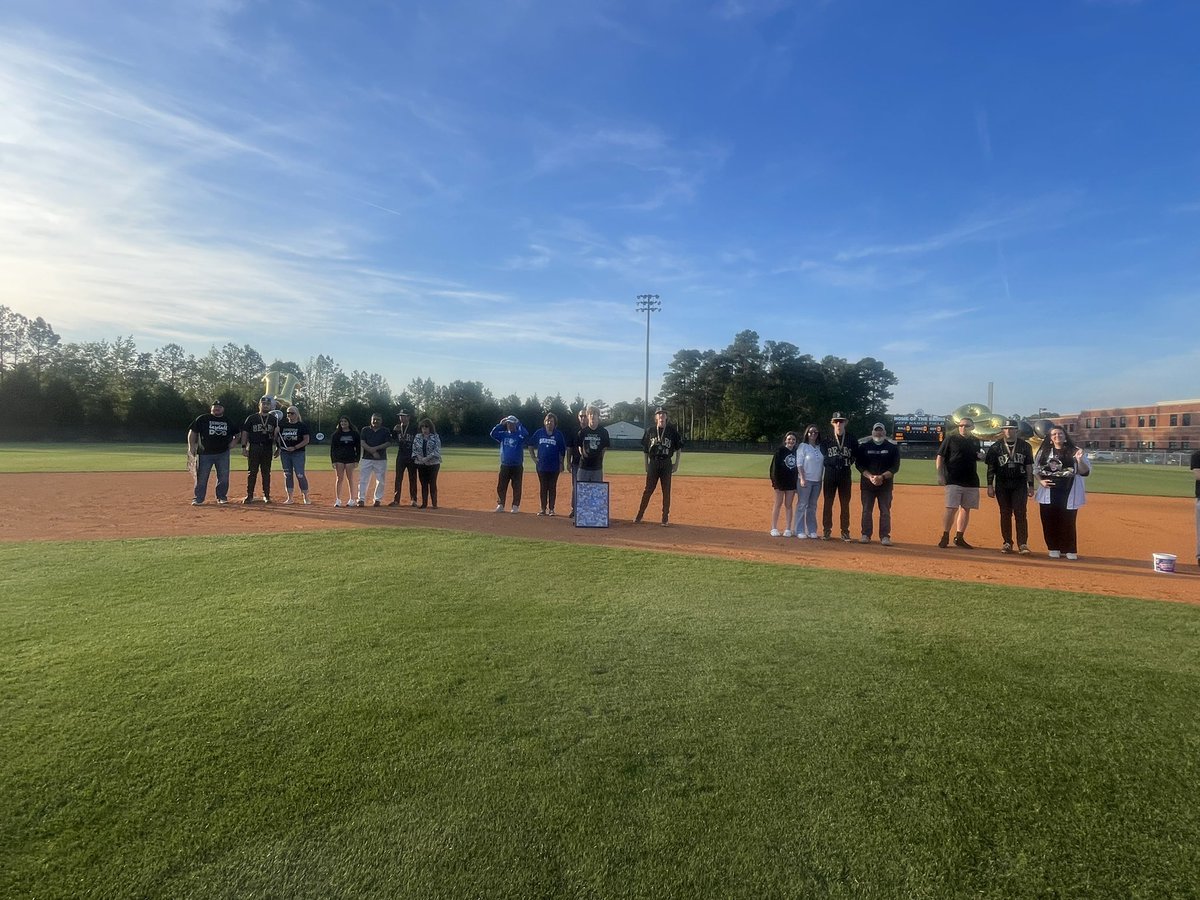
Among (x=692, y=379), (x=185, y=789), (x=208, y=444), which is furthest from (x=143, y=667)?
(x=692, y=379)

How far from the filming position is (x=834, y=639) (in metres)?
4.78

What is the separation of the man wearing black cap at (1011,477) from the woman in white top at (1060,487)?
174 mm

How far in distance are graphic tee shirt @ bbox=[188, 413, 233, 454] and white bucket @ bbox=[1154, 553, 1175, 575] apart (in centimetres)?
1501

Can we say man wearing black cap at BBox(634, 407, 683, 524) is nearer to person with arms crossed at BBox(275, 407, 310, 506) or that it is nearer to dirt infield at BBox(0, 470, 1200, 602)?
dirt infield at BBox(0, 470, 1200, 602)

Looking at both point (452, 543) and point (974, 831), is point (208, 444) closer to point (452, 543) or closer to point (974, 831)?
point (452, 543)

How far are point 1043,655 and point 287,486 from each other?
12.6 m

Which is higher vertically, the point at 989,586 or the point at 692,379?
the point at 692,379

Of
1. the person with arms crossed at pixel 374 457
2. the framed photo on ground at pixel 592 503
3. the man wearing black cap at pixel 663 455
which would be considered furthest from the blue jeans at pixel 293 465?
the man wearing black cap at pixel 663 455

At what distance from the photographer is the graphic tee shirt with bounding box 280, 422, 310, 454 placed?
1241 centimetres

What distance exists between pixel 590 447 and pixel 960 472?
5.89m

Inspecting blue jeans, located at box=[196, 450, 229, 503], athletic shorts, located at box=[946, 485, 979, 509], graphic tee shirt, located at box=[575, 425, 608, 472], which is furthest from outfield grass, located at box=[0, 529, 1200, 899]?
blue jeans, located at box=[196, 450, 229, 503]

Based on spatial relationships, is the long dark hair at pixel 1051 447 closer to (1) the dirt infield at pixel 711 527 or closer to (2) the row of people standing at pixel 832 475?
(1) the dirt infield at pixel 711 527

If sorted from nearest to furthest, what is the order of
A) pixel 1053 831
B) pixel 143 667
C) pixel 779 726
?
pixel 1053 831, pixel 779 726, pixel 143 667

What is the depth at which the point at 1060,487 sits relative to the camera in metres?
8.95
